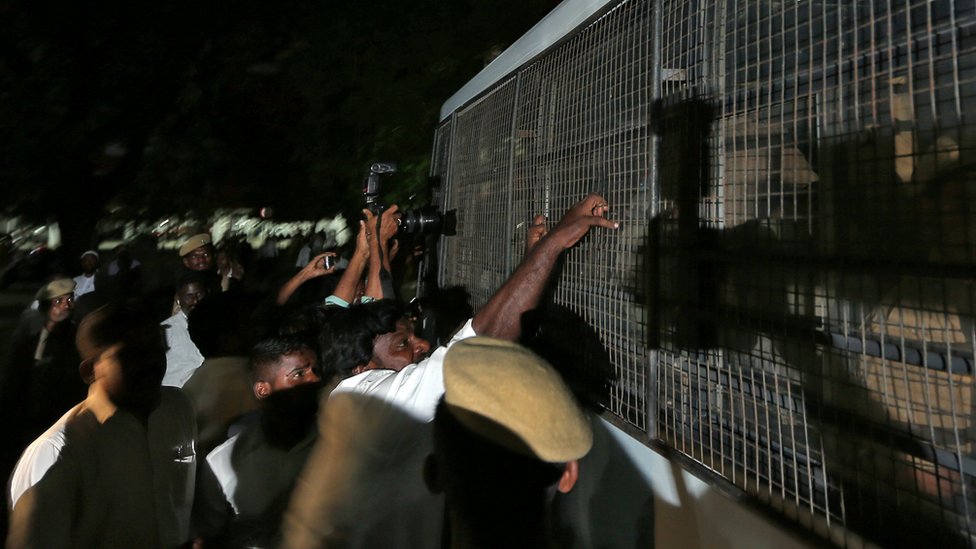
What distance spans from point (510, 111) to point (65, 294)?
4.27 metres

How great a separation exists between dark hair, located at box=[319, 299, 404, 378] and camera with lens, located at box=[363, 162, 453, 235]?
1.63 metres

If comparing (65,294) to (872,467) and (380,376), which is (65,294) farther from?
(872,467)

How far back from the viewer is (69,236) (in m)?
12.0

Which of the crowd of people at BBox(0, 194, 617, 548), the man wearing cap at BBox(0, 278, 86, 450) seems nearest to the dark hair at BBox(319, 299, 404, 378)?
the crowd of people at BBox(0, 194, 617, 548)

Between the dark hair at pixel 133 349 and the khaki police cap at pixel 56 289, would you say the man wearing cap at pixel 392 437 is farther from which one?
the khaki police cap at pixel 56 289

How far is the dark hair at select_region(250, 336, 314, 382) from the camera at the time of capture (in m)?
2.98

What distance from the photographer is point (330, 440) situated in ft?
7.35

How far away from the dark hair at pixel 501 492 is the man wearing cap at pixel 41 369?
492 centimetres

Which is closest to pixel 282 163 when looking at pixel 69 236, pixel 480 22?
pixel 69 236

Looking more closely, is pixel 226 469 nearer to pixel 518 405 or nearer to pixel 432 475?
pixel 432 475

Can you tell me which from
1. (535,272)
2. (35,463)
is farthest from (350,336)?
(35,463)

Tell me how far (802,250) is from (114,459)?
8.09 ft

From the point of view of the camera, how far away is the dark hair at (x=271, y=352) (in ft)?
9.79

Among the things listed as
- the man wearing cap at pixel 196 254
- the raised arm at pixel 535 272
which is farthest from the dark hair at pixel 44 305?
the raised arm at pixel 535 272
